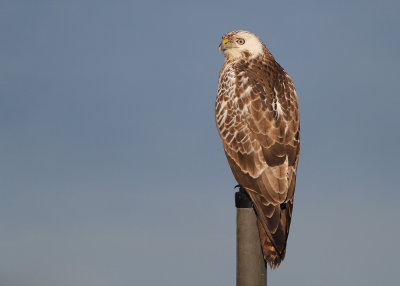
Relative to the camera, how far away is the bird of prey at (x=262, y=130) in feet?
27.6

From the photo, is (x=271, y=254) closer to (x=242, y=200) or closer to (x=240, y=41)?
(x=242, y=200)

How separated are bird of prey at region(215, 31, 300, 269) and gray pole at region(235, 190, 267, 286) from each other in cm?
11

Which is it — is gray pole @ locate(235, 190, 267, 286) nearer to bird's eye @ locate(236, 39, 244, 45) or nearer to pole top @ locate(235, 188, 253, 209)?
pole top @ locate(235, 188, 253, 209)

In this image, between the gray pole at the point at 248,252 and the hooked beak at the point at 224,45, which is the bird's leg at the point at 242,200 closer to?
the gray pole at the point at 248,252

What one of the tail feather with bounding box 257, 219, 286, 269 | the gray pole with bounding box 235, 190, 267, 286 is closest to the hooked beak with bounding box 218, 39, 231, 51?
the gray pole with bounding box 235, 190, 267, 286

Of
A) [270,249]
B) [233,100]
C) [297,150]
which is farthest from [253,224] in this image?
[233,100]

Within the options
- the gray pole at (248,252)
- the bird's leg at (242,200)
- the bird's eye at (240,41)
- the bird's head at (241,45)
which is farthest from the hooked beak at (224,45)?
the gray pole at (248,252)

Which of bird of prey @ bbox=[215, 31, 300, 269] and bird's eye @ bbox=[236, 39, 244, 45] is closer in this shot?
bird of prey @ bbox=[215, 31, 300, 269]

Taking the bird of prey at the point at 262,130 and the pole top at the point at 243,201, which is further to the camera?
the pole top at the point at 243,201

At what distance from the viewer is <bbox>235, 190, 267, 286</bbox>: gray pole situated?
8.39 m

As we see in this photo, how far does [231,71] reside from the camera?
998 cm

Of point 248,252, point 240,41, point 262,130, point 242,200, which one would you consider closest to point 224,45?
point 240,41

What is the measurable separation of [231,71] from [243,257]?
10.4 feet

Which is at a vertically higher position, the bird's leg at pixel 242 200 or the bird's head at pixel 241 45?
the bird's head at pixel 241 45
